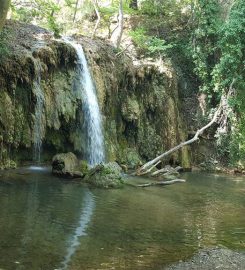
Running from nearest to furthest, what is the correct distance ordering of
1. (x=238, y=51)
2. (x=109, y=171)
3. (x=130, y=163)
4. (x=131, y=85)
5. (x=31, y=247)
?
(x=31, y=247) → (x=109, y=171) → (x=130, y=163) → (x=131, y=85) → (x=238, y=51)

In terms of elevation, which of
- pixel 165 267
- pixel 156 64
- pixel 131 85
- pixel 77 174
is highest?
pixel 156 64

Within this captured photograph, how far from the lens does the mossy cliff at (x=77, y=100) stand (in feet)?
52.7

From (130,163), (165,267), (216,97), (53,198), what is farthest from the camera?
(216,97)

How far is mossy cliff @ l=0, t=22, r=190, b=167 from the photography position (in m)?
16.1

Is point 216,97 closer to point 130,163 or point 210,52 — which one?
point 210,52

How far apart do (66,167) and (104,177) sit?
1663 millimetres

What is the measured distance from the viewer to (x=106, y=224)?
9.45m

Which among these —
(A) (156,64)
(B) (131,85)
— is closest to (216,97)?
(A) (156,64)

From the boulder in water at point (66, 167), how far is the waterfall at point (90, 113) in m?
2.37

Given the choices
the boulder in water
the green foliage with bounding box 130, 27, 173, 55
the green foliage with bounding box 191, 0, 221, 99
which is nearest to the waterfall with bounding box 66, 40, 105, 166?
the boulder in water

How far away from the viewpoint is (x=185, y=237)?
893 centimetres

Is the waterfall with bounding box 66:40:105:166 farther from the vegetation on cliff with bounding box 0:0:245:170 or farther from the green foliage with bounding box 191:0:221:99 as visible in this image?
the green foliage with bounding box 191:0:221:99

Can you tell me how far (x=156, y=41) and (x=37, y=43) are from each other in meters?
7.99

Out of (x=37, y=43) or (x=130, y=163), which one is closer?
(x=37, y=43)
